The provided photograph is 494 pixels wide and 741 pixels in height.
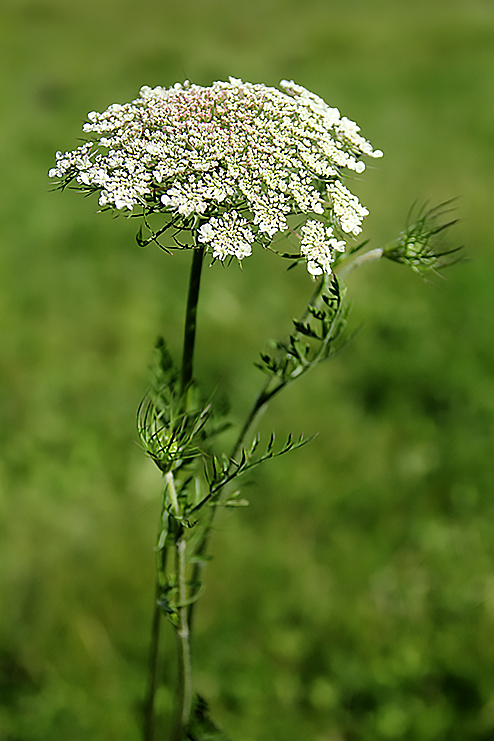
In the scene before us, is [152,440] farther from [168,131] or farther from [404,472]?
[404,472]

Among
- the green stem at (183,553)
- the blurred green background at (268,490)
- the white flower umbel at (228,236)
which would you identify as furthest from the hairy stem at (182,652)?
the white flower umbel at (228,236)

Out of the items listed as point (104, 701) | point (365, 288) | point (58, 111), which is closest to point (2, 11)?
point (58, 111)

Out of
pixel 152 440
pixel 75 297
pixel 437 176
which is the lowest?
pixel 152 440

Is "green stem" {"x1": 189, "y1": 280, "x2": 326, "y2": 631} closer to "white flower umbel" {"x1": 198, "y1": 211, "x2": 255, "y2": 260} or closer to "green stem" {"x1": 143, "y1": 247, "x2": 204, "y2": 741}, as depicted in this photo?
"green stem" {"x1": 143, "y1": 247, "x2": 204, "y2": 741}

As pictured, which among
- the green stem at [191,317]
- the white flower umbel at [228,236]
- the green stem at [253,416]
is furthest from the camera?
the green stem at [253,416]

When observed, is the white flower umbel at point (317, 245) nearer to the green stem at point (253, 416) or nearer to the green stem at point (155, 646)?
the green stem at point (253, 416)

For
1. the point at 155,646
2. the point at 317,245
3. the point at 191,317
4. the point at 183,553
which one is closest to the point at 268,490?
the point at 155,646

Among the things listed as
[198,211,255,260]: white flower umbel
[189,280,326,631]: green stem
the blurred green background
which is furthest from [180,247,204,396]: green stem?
the blurred green background
